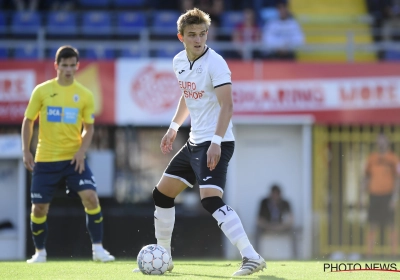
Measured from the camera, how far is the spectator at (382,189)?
15.7 m

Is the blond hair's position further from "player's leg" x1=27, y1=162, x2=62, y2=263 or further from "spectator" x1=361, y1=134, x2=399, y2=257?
"spectator" x1=361, y1=134, x2=399, y2=257

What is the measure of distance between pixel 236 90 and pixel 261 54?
0.94 metres

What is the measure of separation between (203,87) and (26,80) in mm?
8513

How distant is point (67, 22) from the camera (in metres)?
16.6

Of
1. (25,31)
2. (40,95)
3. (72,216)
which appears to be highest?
(25,31)

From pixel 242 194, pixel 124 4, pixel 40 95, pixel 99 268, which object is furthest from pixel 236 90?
pixel 99 268

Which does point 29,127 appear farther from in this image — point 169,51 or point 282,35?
point 282,35

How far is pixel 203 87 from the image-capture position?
7.32 metres

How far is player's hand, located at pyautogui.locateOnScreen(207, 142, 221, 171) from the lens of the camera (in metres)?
7.02

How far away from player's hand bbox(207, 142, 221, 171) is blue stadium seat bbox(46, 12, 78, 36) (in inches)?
380

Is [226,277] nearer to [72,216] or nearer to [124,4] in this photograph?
[72,216]

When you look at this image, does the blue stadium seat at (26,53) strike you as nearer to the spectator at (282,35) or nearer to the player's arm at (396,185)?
the spectator at (282,35)

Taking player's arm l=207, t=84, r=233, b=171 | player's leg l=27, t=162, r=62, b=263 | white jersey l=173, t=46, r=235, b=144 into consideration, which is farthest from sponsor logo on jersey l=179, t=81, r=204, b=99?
player's leg l=27, t=162, r=62, b=263

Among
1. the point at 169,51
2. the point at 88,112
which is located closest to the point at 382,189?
the point at 169,51
